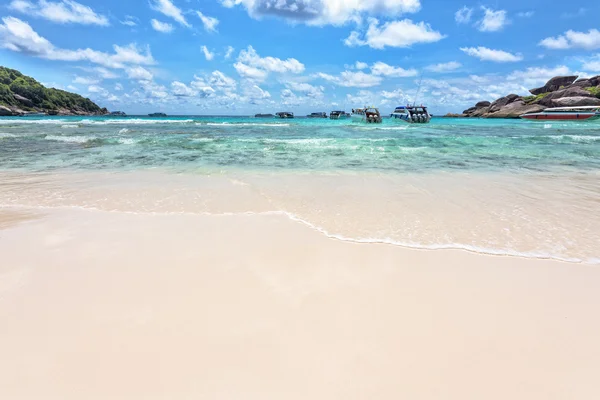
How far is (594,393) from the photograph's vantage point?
Answer: 2129 millimetres

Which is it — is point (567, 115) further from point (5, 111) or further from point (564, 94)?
point (5, 111)

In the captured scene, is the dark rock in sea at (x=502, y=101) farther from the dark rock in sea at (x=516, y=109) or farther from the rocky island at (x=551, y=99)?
the dark rock in sea at (x=516, y=109)

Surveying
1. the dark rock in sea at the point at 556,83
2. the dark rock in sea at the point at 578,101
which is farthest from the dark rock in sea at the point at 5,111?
the dark rock in sea at the point at 556,83

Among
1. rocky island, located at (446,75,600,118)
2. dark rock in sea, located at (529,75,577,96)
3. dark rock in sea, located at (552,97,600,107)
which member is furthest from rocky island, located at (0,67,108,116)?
dark rock in sea, located at (529,75,577,96)

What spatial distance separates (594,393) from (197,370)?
2.75 m

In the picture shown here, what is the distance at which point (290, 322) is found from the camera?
9.27ft

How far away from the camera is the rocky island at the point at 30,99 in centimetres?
10475

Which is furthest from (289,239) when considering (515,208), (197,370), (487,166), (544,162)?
(544,162)

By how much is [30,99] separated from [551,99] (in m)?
169

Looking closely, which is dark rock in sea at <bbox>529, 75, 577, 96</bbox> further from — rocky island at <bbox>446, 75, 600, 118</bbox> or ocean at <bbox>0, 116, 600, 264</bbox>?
ocean at <bbox>0, 116, 600, 264</bbox>

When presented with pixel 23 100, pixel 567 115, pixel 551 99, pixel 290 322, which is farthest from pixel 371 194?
pixel 23 100

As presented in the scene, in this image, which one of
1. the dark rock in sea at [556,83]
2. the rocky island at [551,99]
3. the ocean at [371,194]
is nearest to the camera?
the ocean at [371,194]

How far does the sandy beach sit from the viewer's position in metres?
2.21

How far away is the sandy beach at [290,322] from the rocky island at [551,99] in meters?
100
